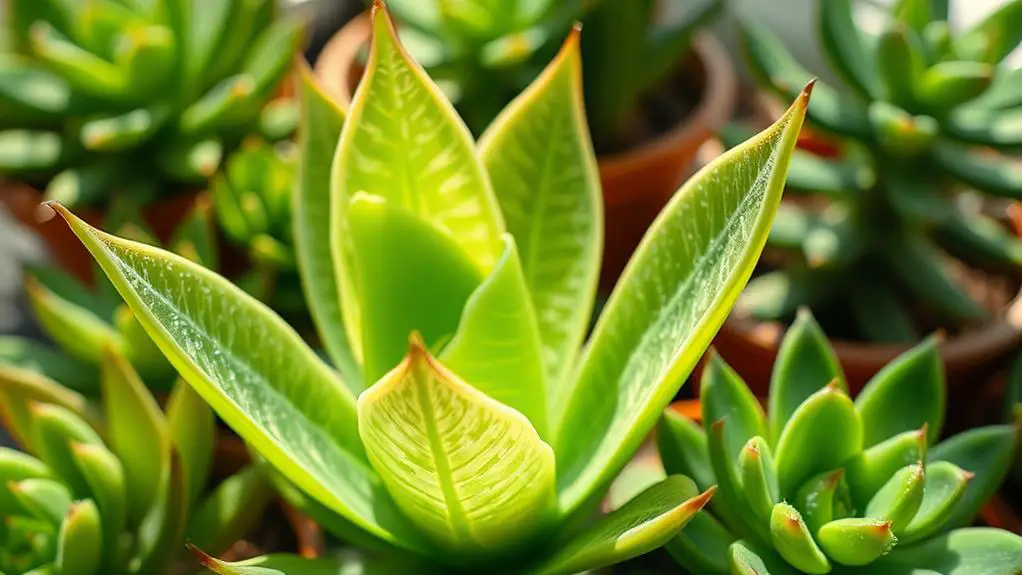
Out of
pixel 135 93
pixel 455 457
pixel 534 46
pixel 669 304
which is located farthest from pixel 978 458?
pixel 135 93

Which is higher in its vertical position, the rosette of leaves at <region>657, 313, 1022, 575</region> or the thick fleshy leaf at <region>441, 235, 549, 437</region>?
the thick fleshy leaf at <region>441, 235, 549, 437</region>

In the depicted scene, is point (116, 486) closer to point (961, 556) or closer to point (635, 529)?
point (635, 529)

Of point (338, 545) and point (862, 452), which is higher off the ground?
point (338, 545)

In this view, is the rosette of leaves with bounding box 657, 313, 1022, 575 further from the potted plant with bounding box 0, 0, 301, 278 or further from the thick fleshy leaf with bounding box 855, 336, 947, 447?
the potted plant with bounding box 0, 0, 301, 278

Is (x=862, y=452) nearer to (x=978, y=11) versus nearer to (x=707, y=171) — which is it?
(x=707, y=171)

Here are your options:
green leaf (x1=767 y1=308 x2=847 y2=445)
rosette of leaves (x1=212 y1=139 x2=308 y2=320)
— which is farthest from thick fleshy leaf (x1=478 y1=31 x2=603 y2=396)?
rosette of leaves (x1=212 y1=139 x2=308 y2=320)

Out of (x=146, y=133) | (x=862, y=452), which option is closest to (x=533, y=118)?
(x=862, y=452)

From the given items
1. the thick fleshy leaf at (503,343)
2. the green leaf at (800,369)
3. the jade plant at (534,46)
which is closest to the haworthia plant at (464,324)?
the thick fleshy leaf at (503,343)
